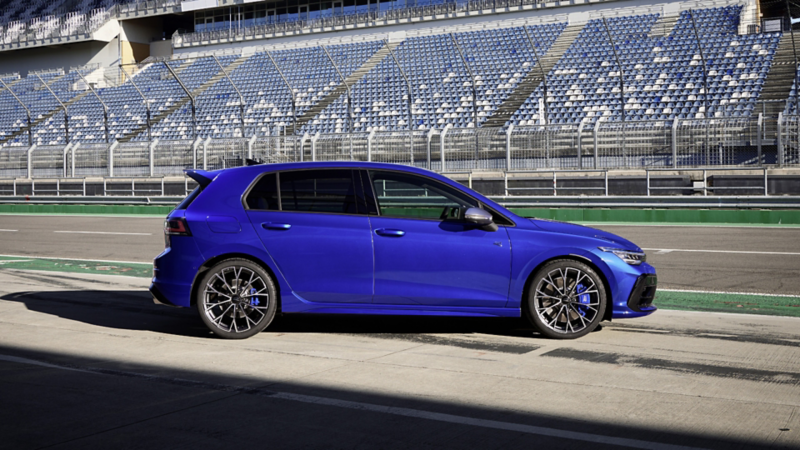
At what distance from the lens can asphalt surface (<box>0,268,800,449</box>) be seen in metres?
4.41

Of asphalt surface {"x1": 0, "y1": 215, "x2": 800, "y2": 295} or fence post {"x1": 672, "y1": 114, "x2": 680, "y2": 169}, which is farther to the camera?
fence post {"x1": 672, "y1": 114, "x2": 680, "y2": 169}

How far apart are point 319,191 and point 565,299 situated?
7.45ft

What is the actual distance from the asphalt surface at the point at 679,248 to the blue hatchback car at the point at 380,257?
366cm

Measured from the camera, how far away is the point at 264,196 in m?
7.15

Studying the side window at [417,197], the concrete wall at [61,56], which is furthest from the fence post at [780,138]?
the concrete wall at [61,56]

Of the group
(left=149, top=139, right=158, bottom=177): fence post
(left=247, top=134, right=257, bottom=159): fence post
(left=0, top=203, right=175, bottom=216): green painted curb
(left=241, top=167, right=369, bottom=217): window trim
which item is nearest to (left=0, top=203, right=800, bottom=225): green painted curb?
(left=247, top=134, right=257, bottom=159): fence post

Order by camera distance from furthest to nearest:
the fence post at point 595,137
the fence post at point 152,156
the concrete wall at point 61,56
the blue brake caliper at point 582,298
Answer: the concrete wall at point 61,56 < the fence post at point 152,156 < the fence post at point 595,137 < the blue brake caliper at point 582,298

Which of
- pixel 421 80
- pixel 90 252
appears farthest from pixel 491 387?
pixel 421 80

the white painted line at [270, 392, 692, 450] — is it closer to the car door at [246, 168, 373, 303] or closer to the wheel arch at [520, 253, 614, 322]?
the car door at [246, 168, 373, 303]

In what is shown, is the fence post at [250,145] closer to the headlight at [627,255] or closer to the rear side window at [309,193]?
the rear side window at [309,193]

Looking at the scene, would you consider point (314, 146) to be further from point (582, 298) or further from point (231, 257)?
point (582, 298)

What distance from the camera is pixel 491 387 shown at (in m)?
5.39

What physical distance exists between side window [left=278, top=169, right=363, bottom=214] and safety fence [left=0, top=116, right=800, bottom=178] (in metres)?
14.9

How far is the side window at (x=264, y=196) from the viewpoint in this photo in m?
7.12
